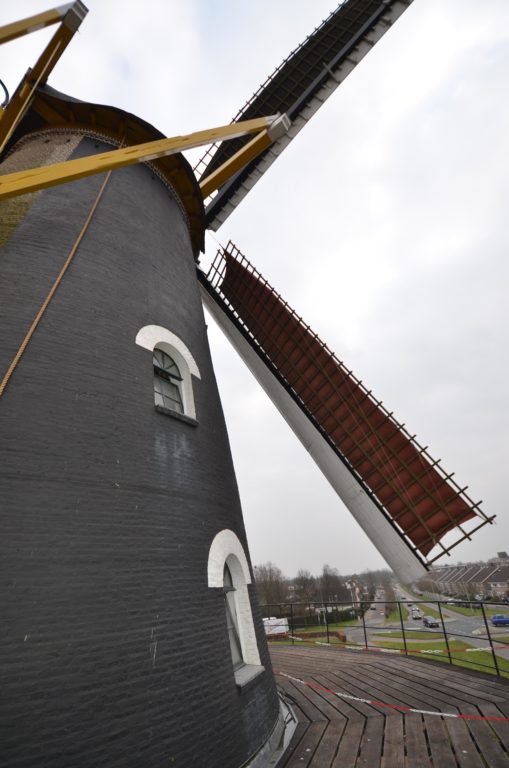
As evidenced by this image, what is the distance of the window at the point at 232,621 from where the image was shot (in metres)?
4.77

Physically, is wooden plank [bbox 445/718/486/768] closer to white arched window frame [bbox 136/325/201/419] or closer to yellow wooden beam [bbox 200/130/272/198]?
white arched window frame [bbox 136/325/201/419]

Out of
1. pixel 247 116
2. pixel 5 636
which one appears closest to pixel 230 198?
pixel 247 116

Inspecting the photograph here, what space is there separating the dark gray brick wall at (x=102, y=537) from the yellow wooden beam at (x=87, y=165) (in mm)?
741

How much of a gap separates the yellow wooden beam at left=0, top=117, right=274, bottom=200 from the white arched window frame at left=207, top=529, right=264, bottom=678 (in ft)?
15.1

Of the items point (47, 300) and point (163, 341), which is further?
point (163, 341)

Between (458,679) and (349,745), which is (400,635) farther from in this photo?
(349,745)

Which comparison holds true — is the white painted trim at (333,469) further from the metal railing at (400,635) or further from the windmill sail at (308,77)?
the windmill sail at (308,77)

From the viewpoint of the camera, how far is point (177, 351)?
5824mm

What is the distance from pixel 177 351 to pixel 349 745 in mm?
5449

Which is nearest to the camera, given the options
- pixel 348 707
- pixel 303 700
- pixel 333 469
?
pixel 348 707

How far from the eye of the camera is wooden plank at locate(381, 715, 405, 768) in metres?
4.27

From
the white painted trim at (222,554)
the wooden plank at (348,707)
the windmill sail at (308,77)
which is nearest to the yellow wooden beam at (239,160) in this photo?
the windmill sail at (308,77)

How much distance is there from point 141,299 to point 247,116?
1148cm

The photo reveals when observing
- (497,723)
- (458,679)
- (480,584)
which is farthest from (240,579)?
(480,584)
